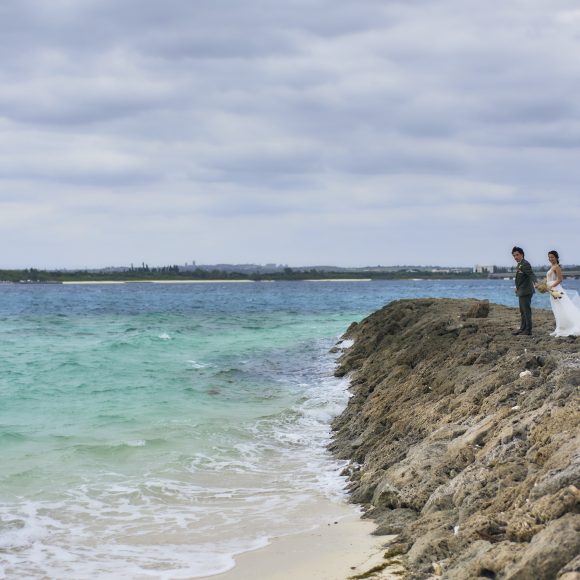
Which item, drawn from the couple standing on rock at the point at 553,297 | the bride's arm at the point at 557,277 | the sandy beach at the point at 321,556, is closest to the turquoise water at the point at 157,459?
the sandy beach at the point at 321,556

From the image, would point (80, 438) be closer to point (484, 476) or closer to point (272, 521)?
point (272, 521)

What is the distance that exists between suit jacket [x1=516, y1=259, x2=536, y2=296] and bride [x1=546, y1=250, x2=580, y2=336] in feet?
1.02

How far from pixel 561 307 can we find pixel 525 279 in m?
0.94

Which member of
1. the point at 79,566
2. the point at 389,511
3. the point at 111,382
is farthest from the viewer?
the point at 111,382

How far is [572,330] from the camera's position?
1369 centimetres

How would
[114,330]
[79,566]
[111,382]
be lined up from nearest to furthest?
[79,566], [111,382], [114,330]

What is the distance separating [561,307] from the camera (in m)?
14.0

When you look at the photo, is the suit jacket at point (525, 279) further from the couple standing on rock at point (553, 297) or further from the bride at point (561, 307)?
the bride at point (561, 307)

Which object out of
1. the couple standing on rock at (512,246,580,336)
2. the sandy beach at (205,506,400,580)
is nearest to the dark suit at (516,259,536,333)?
the couple standing on rock at (512,246,580,336)

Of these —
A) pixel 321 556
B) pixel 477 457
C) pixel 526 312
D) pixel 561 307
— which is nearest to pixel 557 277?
pixel 561 307

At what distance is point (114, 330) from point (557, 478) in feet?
119

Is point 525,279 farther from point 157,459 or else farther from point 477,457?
point 477,457

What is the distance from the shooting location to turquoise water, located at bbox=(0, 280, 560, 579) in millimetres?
7609

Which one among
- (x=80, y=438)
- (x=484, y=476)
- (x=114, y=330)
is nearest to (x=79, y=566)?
(x=484, y=476)
